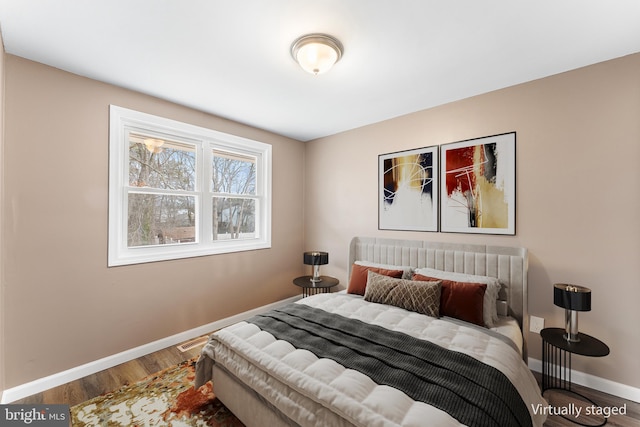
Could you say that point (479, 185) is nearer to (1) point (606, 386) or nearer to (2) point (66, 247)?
(1) point (606, 386)

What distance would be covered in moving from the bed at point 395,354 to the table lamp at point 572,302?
12.0 inches

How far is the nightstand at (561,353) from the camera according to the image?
1.94 meters

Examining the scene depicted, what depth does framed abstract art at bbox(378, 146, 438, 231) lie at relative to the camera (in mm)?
3064

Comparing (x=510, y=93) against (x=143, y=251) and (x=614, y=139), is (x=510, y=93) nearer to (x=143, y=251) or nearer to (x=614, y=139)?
(x=614, y=139)

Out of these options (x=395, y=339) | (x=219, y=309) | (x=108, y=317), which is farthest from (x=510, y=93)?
(x=108, y=317)

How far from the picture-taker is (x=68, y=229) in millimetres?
2289

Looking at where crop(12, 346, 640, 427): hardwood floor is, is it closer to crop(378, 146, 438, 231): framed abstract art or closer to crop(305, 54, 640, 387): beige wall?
crop(305, 54, 640, 387): beige wall

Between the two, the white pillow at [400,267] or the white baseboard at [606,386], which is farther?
the white pillow at [400,267]

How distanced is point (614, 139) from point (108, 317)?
14.8 feet

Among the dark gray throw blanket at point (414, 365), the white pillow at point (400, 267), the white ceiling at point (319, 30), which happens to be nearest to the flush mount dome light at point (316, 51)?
the white ceiling at point (319, 30)

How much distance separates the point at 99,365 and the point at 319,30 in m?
3.28

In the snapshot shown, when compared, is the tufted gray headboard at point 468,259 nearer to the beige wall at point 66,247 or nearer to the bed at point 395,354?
the bed at point 395,354

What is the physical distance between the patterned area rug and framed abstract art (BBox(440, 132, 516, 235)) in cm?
266

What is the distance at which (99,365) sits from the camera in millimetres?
2432
